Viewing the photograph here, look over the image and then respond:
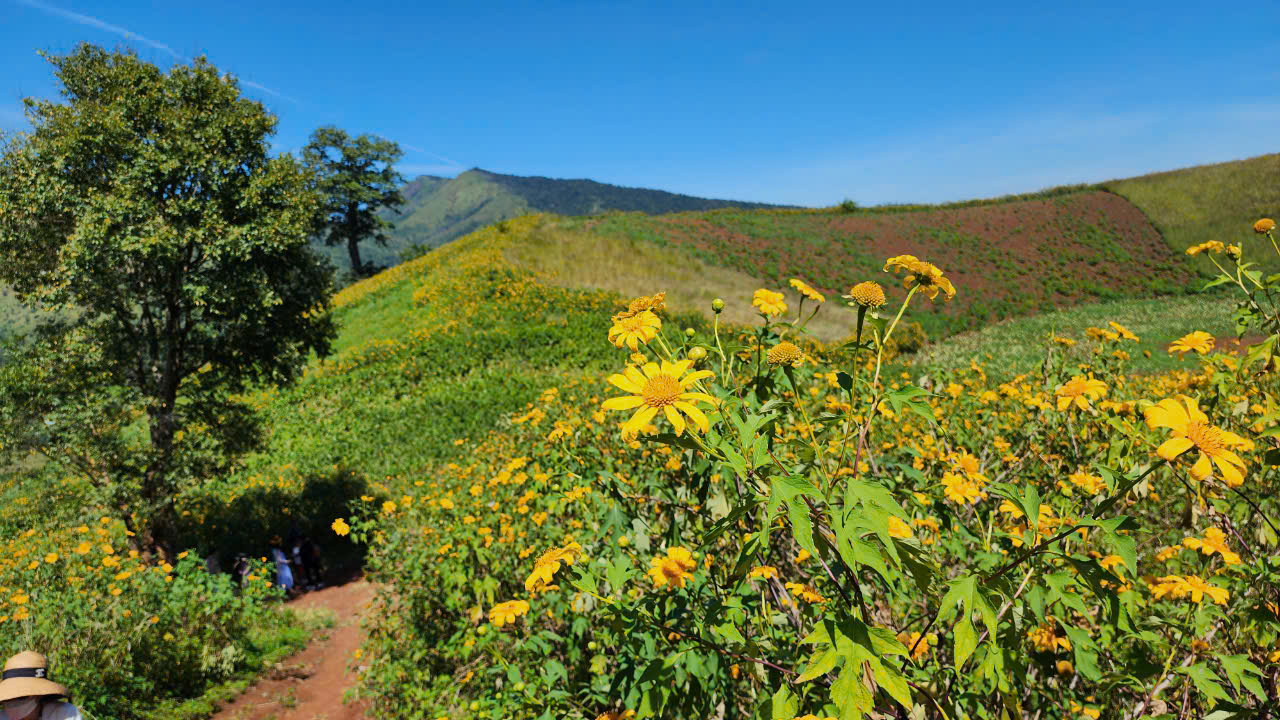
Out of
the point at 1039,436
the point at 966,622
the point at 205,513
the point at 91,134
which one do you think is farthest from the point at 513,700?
the point at 205,513

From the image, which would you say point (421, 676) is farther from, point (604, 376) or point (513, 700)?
point (604, 376)

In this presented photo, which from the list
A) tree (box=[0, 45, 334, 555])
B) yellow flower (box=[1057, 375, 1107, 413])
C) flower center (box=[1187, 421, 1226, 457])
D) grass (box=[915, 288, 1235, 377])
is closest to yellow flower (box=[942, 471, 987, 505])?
yellow flower (box=[1057, 375, 1107, 413])

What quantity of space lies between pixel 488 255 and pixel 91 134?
59.5 ft

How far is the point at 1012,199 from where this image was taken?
4362 centimetres

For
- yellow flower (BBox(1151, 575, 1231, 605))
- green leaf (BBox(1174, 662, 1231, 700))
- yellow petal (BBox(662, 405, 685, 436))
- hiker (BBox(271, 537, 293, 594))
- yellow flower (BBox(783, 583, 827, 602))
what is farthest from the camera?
hiker (BBox(271, 537, 293, 594))

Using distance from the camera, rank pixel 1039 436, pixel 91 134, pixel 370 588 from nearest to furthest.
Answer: pixel 1039 436 → pixel 91 134 → pixel 370 588

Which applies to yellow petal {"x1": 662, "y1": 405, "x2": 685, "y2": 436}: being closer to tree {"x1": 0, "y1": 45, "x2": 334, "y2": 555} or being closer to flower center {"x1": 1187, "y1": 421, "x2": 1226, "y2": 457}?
flower center {"x1": 1187, "y1": 421, "x2": 1226, "y2": 457}

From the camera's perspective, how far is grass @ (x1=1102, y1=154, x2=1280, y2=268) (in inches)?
1357

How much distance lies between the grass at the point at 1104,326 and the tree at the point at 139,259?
1502 centimetres

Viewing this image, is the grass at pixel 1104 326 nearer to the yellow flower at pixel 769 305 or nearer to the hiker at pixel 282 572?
the hiker at pixel 282 572

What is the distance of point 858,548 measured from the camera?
1076mm

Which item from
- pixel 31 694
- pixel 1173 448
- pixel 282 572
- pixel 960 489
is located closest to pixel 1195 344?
pixel 960 489

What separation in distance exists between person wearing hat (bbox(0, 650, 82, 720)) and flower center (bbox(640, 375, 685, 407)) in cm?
389

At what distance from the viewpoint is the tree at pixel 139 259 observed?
743 centimetres
